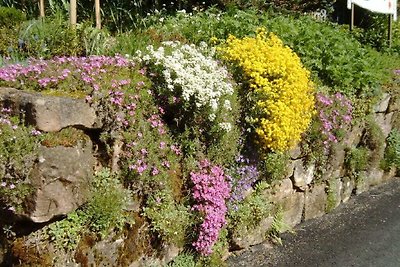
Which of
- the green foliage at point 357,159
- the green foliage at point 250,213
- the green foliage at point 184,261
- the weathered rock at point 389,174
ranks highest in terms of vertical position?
the green foliage at point 357,159

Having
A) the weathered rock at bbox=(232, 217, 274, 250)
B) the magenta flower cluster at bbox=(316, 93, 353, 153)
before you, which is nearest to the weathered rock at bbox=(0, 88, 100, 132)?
the weathered rock at bbox=(232, 217, 274, 250)

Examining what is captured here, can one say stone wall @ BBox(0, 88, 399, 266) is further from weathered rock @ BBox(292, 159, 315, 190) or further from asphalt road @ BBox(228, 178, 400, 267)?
weathered rock @ BBox(292, 159, 315, 190)

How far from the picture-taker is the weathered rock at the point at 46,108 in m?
3.66

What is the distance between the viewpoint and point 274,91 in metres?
5.34

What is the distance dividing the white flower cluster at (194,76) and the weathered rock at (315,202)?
181 centimetres

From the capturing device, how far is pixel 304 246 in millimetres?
5395

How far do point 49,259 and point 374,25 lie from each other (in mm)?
8481

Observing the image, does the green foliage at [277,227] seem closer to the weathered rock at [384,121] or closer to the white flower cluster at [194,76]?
the white flower cluster at [194,76]

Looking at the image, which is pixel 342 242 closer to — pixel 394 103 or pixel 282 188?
pixel 282 188

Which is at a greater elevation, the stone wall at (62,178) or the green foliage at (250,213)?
the stone wall at (62,178)

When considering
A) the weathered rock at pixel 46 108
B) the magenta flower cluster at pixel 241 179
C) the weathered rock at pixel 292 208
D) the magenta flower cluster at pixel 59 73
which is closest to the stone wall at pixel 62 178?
the weathered rock at pixel 46 108

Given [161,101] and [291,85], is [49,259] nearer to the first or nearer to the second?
[161,101]

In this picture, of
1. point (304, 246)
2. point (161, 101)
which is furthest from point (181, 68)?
point (304, 246)

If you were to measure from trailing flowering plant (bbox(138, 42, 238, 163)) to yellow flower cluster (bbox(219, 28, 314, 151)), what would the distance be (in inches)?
15.3
